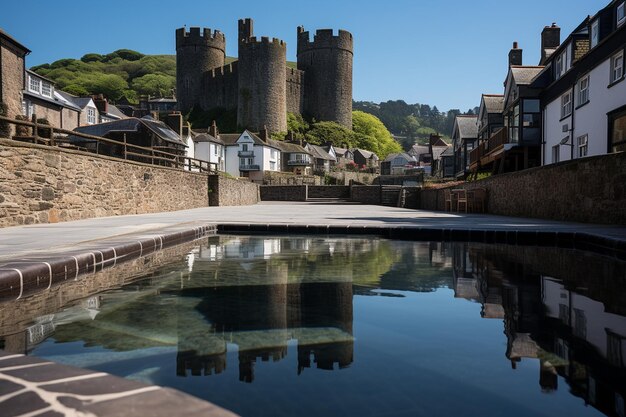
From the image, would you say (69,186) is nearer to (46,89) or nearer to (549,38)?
(549,38)

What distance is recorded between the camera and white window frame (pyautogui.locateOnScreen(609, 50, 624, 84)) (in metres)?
15.2

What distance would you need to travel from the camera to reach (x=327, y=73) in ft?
273

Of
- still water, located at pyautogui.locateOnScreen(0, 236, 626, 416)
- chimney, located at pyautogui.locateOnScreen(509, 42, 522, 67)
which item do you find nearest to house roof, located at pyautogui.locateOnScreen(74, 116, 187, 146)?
chimney, located at pyautogui.locateOnScreen(509, 42, 522, 67)

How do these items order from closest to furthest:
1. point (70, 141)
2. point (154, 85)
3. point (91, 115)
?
point (70, 141), point (91, 115), point (154, 85)

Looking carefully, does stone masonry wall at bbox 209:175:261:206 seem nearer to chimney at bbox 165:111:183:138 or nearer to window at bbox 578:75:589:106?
chimney at bbox 165:111:183:138

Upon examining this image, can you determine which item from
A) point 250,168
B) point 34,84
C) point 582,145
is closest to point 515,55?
point 582,145

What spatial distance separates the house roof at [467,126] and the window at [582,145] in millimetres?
17291

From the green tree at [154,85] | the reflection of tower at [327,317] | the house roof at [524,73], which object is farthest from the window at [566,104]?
the green tree at [154,85]

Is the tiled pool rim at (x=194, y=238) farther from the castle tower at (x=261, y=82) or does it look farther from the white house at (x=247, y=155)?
the castle tower at (x=261, y=82)

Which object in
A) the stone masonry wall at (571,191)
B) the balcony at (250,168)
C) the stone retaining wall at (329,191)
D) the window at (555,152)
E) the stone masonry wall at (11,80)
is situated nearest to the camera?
the stone masonry wall at (571,191)

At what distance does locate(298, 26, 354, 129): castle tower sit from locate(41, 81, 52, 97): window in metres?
53.2

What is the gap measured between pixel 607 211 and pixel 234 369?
9846mm

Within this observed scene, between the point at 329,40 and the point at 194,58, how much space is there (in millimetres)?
23886

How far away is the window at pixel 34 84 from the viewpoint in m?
34.2
